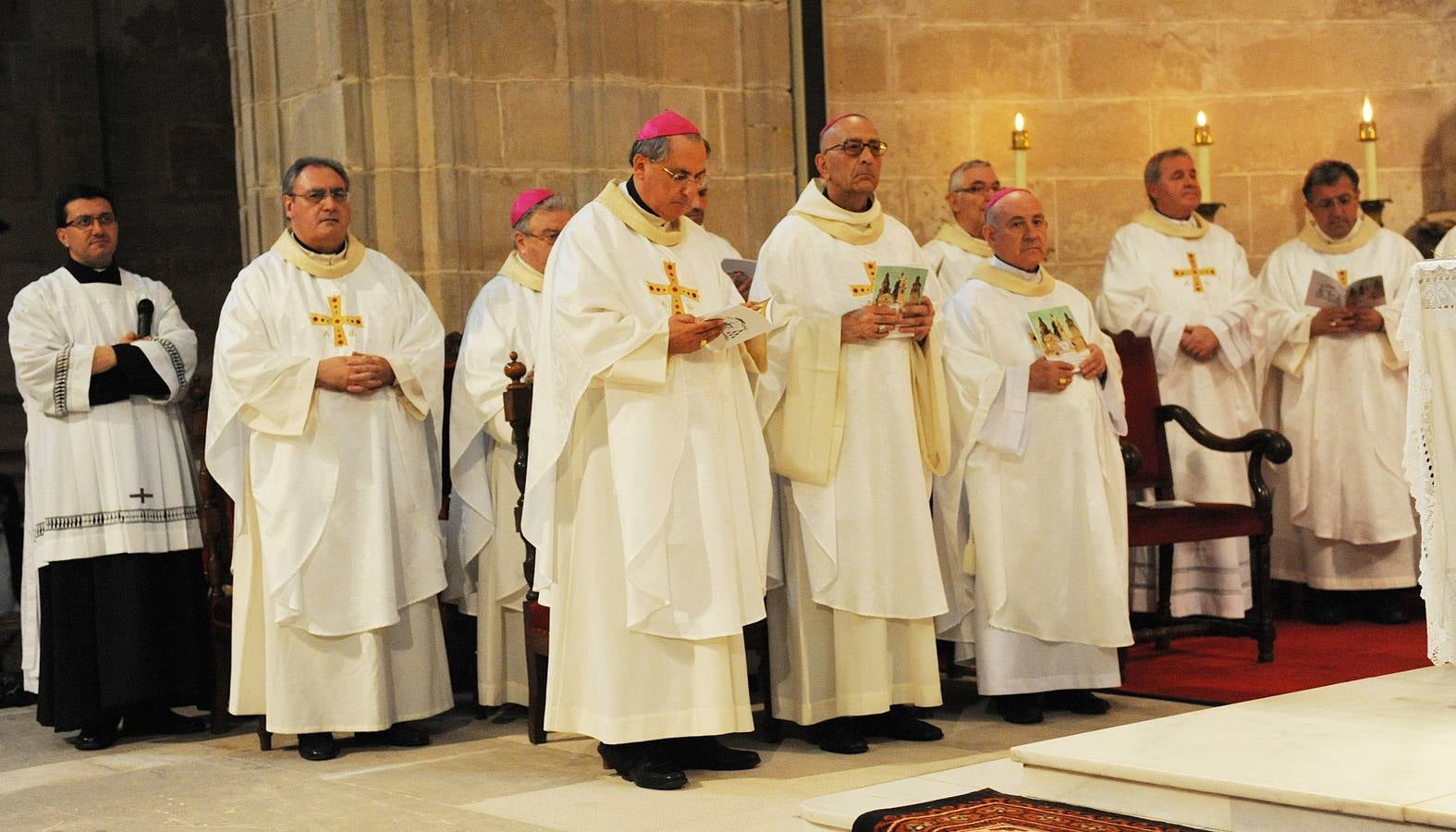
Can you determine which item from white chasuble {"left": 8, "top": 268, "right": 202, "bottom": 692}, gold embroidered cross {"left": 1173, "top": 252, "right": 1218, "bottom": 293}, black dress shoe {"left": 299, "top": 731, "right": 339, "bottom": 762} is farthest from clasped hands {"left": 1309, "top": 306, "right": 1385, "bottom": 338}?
white chasuble {"left": 8, "top": 268, "right": 202, "bottom": 692}

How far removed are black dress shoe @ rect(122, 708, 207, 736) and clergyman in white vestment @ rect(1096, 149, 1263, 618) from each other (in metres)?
4.05

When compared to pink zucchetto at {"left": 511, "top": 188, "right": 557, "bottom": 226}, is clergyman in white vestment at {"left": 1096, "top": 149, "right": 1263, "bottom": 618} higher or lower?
lower

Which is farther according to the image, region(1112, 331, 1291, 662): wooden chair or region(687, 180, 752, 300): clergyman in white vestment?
region(1112, 331, 1291, 662): wooden chair

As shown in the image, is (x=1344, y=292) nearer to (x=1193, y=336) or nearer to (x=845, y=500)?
(x=1193, y=336)

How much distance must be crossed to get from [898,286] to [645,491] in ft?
3.90

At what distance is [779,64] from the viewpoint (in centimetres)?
906

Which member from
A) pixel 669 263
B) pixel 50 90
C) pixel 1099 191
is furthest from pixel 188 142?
pixel 669 263

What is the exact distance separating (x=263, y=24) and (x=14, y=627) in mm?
3042

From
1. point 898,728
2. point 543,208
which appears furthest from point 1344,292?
point 543,208

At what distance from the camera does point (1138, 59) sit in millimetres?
9547

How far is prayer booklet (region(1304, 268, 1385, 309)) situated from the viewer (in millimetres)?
8125

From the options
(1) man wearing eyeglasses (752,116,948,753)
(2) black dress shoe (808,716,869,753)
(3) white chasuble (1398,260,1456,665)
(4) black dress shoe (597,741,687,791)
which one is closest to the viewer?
(3) white chasuble (1398,260,1456,665)

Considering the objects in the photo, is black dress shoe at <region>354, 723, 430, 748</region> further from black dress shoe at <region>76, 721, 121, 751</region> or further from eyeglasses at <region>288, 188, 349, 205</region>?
eyeglasses at <region>288, 188, 349, 205</region>

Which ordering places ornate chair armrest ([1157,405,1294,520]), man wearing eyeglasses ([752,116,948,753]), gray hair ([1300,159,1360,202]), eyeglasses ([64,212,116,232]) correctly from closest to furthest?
man wearing eyeglasses ([752,116,948,753])
eyeglasses ([64,212,116,232])
ornate chair armrest ([1157,405,1294,520])
gray hair ([1300,159,1360,202])
